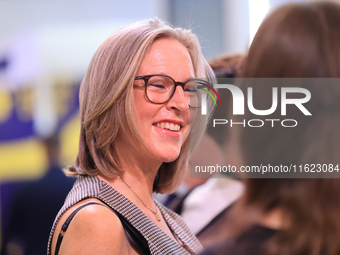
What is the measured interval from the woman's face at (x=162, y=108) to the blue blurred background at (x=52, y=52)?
156cm

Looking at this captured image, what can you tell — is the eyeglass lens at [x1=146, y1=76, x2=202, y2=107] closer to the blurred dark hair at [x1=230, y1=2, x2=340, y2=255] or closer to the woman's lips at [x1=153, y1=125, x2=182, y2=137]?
the woman's lips at [x1=153, y1=125, x2=182, y2=137]

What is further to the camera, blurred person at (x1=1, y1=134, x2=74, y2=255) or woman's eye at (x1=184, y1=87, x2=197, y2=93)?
blurred person at (x1=1, y1=134, x2=74, y2=255)

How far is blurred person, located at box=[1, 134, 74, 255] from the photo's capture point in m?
2.60

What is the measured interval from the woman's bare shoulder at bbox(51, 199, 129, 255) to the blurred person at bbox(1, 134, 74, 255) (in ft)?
6.02

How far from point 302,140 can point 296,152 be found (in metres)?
0.03

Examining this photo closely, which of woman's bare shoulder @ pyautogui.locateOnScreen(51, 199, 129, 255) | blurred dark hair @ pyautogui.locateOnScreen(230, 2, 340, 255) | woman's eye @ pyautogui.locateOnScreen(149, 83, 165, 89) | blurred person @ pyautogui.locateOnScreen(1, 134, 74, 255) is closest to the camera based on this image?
blurred dark hair @ pyautogui.locateOnScreen(230, 2, 340, 255)

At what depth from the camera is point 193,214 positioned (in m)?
2.08

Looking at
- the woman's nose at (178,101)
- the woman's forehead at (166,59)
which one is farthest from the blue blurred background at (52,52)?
the woman's nose at (178,101)

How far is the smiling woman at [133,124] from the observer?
1.06m

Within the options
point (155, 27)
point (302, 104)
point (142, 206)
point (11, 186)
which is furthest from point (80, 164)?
point (11, 186)

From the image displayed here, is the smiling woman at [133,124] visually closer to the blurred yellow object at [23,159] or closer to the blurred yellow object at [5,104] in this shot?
the blurred yellow object at [23,159]

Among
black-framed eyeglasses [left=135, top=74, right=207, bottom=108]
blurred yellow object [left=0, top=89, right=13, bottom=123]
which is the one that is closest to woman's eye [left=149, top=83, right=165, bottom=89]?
black-framed eyeglasses [left=135, top=74, right=207, bottom=108]

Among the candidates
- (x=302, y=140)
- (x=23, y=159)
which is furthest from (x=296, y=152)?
(x=23, y=159)

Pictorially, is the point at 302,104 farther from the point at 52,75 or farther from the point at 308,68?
the point at 52,75
